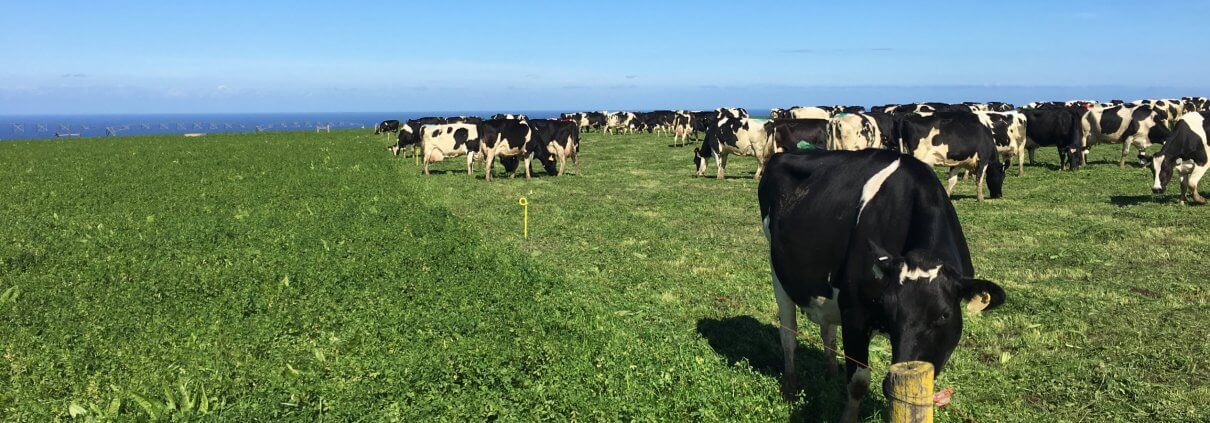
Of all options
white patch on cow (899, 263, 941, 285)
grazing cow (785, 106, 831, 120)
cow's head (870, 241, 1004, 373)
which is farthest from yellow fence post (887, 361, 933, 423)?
grazing cow (785, 106, 831, 120)

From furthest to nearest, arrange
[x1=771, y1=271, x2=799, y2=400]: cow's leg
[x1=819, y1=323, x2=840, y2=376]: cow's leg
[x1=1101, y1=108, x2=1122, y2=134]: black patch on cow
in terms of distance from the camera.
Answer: [x1=1101, y1=108, x2=1122, y2=134]: black patch on cow → [x1=819, y1=323, x2=840, y2=376]: cow's leg → [x1=771, y1=271, x2=799, y2=400]: cow's leg

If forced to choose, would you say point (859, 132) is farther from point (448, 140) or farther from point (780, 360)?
point (780, 360)

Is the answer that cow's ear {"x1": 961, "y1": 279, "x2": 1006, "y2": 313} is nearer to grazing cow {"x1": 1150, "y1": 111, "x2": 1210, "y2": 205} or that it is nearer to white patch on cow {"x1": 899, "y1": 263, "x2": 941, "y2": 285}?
white patch on cow {"x1": 899, "y1": 263, "x2": 941, "y2": 285}

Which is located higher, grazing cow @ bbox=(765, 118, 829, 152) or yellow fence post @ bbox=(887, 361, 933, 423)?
grazing cow @ bbox=(765, 118, 829, 152)

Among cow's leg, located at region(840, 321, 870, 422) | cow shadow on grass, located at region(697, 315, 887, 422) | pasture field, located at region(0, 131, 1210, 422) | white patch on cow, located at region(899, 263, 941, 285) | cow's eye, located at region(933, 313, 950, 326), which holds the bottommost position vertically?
cow shadow on grass, located at region(697, 315, 887, 422)

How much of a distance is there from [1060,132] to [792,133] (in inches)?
332

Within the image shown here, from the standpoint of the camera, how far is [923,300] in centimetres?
444

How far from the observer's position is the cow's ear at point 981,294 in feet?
14.2

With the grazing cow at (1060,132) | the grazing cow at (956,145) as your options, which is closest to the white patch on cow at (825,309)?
the grazing cow at (956,145)

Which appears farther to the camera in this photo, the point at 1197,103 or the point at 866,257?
the point at 1197,103

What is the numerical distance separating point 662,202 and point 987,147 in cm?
768

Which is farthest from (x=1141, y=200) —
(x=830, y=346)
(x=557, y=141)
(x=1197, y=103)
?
(x=1197, y=103)

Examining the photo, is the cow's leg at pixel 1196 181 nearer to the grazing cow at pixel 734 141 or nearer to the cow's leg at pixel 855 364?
the grazing cow at pixel 734 141

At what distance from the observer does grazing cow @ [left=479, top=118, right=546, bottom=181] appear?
24.1 metres
